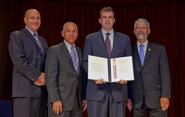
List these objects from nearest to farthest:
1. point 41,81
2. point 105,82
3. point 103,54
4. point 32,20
Answer: point 105,82
point 103,54
point 41,81
point 32,20

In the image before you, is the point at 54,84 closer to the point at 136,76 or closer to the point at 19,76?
the point at 19,76

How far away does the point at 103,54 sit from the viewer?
3900 mm

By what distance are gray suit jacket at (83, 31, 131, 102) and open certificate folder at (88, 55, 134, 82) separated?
87 millimetres

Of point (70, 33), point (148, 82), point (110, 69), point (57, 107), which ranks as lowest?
point (57, 107)

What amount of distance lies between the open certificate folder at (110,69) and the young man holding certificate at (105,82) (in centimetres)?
2

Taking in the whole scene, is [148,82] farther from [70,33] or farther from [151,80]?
[70,33]

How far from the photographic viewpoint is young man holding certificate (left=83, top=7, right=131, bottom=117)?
381cm

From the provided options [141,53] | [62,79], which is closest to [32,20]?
[62,79]

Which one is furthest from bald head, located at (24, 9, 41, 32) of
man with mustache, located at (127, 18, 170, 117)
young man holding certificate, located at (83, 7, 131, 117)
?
man with mustache, located at (127, 18, 170, 117)

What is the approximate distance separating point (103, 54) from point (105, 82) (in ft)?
1.06

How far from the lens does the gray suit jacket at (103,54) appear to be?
151 inches

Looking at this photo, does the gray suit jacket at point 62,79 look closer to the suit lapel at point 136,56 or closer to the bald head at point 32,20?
the bald head at point 32,20

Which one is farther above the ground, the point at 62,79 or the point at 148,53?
the point at 148,53

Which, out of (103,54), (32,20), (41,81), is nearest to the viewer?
(103,54)
